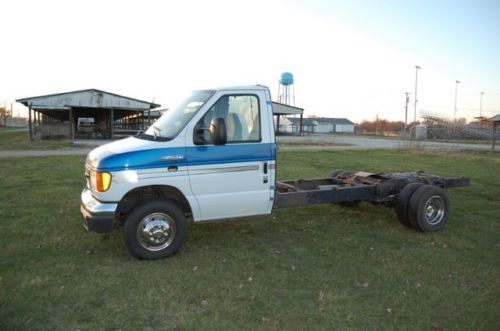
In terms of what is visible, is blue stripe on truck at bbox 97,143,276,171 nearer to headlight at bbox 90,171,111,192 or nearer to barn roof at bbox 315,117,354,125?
headlight at bbox 90,171,111,192

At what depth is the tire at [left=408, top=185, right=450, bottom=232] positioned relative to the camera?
6.90m

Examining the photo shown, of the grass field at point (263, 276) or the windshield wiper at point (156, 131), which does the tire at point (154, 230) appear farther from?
the windshield wiper at point (156, 131)

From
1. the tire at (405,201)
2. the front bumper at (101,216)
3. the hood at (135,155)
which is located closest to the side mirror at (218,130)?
the hood at (135,155)

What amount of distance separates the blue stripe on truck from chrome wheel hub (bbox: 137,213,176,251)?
2.38 ft

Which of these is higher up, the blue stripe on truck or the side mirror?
the side mirror

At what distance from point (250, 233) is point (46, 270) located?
3104 mm

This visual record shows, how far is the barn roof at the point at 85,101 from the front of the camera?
1180 inches

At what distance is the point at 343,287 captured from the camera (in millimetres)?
4867

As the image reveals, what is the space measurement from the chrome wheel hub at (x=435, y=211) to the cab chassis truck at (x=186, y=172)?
2781 millimetres

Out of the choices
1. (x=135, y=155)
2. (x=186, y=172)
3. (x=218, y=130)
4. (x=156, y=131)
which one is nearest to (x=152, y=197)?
(x=186, y=172)

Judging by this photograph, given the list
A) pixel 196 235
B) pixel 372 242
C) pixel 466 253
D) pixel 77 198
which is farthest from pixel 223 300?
pixel 77 198

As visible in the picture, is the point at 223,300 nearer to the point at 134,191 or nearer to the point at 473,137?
the point at 134,191

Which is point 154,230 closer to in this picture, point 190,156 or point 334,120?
point 190,156

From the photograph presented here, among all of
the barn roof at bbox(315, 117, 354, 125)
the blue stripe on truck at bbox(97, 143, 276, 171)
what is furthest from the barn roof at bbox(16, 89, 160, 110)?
the barn roof at bbox(315, 117, 354, 125)
